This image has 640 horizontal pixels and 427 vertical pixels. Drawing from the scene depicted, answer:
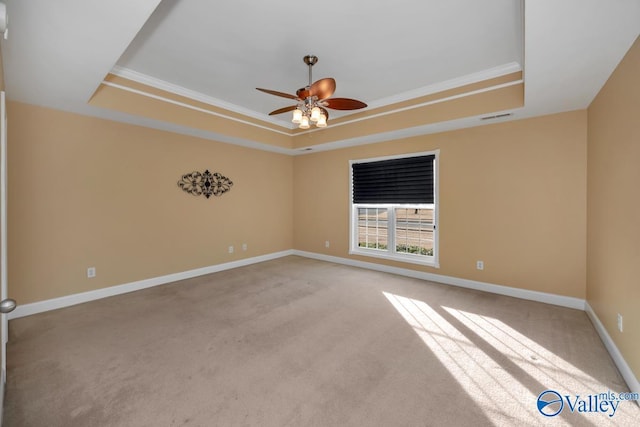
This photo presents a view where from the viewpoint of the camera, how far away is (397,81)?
354 cm

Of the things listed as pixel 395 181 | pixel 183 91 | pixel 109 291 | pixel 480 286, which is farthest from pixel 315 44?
pixel 109 291

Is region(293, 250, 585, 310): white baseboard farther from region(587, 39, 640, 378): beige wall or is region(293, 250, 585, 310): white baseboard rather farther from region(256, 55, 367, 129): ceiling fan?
region(256, 55, 367, 129): ceiling fan

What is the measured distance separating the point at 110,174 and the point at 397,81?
3999 mm

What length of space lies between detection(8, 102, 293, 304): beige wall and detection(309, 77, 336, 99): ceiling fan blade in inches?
106

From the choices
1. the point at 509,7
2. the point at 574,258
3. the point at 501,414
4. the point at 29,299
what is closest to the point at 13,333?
the point at 29,299

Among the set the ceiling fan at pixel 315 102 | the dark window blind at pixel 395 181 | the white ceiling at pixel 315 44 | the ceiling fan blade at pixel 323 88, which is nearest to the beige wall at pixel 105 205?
the white ceiling at pixel 315 44

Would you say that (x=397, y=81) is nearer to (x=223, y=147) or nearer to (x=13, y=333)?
(x=223, y=147)

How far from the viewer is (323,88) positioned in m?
2.60

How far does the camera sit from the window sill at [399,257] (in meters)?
4.37

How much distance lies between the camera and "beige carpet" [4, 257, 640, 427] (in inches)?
64.9

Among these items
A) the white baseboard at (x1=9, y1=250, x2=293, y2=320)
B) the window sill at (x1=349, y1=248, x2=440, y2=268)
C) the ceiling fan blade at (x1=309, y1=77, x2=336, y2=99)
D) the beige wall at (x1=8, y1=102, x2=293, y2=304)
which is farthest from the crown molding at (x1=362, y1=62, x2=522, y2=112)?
the white baseboard at (x1=9, y1=250, x2=293, y2=320)

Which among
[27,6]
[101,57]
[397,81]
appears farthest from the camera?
[397,81]

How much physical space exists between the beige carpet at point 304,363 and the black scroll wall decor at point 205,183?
1.78 m

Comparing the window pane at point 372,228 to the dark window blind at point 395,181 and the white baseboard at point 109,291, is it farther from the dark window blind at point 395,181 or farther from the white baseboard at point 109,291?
the white baseboard at point 109,291
